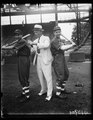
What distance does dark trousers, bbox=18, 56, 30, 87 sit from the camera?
4945mm

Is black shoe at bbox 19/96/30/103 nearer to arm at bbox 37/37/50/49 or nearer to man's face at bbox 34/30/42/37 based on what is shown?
arm at bbox 37/37/50/49

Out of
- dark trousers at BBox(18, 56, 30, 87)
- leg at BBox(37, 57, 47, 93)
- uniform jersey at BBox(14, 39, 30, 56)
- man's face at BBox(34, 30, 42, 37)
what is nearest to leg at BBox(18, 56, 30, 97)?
dark trousers at BBox(18, 56, 30, 87)

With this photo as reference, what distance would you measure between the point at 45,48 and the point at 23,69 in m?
0.73

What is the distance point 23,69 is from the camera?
4961 millimetres

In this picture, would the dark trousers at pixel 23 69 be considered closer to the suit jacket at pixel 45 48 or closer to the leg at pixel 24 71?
the leg at pixel 24 71

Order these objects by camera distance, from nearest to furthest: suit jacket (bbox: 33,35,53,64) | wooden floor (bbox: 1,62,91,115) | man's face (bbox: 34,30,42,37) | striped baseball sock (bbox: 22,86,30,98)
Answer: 1. wooden floor (bbox: 1,62,91,115)
2. suit jacket (bbox: 33,35,53,64)
3. man's face (bbox: 34,30,42,37)
4. striped baseball sock (bbox: 22,86,30,98)

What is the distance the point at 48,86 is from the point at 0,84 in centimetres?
115

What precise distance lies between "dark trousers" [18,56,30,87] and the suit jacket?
363 millimetres

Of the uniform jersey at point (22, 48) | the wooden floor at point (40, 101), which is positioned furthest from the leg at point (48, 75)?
the uniform jersey at point (22, 48)

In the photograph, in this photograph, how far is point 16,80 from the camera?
19.7ft

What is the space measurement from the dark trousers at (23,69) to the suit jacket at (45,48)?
0.36 m

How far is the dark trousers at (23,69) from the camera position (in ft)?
16.2

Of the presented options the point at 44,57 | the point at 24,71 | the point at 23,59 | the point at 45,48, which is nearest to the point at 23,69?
the point at 24,71

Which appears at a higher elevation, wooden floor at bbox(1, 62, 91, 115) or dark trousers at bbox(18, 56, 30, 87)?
dark trousers at bbox(18, 56, 30, 87)
